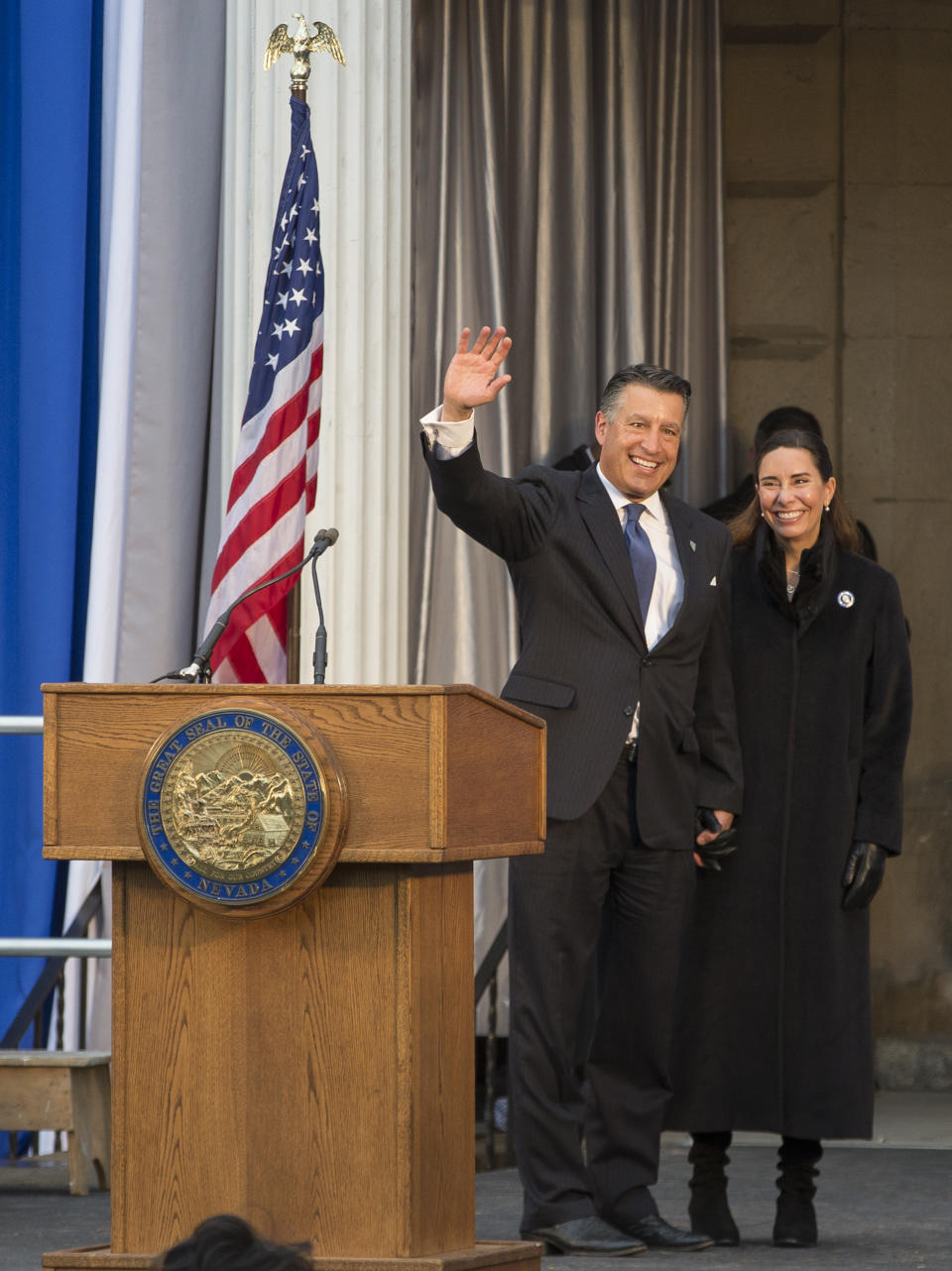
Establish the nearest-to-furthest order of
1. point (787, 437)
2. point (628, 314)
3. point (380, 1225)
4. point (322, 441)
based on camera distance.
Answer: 1. point (380, 1225)
2. point (787, 437)
3. point (322, 441)
4. point (628, 314)

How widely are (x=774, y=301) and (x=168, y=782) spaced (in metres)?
4.59

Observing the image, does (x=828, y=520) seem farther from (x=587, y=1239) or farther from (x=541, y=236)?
(x=541, y=236)

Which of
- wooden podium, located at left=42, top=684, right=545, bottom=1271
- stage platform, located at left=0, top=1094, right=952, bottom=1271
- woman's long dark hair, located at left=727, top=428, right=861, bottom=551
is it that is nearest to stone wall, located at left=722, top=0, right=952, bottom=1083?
stage platform, located at left=0, top=1094, right=952, bottom=1271

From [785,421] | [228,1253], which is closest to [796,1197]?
[228,1253]

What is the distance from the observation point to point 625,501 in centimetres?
371

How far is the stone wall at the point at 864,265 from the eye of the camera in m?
6.57

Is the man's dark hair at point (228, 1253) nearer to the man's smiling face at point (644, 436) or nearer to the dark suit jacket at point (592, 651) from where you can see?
the dark suit jacket at point (592, 651)

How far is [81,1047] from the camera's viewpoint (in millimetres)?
5262

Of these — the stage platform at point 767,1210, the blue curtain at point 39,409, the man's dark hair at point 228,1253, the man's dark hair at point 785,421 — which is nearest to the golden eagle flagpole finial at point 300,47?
the blue curtain at point 39,409

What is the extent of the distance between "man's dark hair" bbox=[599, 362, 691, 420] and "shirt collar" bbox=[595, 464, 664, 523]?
0.12m

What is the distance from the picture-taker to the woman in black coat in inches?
147

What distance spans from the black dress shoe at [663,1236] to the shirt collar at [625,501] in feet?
4.27

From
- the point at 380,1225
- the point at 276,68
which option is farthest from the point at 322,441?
the point at 380,1225

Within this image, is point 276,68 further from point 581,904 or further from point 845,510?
point 581,904
